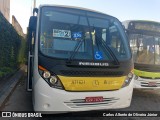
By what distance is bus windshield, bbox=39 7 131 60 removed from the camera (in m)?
4.86

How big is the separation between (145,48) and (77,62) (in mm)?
4464

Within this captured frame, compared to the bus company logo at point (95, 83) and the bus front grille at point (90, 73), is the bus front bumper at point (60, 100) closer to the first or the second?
the bus company logo at point (95, 83)

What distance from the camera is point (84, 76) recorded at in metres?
4.68

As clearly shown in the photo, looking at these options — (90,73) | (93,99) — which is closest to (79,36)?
(90,73)

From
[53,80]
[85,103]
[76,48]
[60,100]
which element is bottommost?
[85,103]

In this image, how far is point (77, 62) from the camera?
4.68m

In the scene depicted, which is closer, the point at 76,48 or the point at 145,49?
the point at 76,48

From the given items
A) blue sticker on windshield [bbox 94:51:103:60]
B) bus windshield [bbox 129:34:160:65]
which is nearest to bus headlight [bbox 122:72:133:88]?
blue sticker on windshield [bbox 94:51:103:60]

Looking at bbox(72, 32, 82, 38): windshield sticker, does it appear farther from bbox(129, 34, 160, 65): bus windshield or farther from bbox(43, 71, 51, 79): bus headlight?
bbox(129, 34, 160, 65): bus windshield

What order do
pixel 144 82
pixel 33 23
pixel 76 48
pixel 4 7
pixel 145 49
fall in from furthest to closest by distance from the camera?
pixel 4 7
pixel 145 49
pixel 144 82
pixel 33 23
pixel 76 48

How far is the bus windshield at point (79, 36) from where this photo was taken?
15.9ft

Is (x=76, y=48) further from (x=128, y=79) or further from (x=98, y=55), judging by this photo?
(x=128, y=79)

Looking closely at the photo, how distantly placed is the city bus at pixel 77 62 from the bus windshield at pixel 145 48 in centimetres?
290

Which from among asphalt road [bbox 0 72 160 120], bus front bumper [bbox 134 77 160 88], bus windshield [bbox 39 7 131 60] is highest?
bus windshield [bbox 39 7 131 60]
